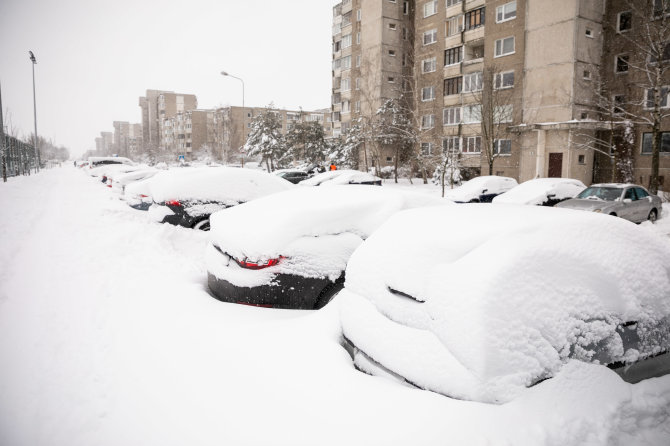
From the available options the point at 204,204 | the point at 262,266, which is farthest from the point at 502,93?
the point at 262,266

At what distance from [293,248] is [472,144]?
32912 millimetres

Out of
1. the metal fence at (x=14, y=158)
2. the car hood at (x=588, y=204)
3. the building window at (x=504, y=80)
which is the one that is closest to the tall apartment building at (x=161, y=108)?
the metal fence at (x=14, y=158)

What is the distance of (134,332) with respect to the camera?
4.18 metres

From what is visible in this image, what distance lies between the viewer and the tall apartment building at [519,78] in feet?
89.4

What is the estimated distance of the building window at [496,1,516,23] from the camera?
30703mm

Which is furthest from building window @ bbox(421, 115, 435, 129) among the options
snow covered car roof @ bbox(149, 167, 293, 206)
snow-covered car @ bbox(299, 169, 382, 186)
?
snow covered car roof @ bbox(149, 167, 293, 206)

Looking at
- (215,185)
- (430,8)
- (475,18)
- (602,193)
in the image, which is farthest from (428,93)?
(215,185)

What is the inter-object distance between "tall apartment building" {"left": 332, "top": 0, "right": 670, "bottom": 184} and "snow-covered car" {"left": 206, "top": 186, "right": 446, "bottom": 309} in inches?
964

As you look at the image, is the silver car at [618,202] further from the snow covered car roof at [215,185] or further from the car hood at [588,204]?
the snow covered car roof at [215,185]

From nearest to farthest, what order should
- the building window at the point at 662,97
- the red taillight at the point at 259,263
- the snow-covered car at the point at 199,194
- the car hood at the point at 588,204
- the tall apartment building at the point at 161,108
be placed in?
the red taillight at the point at 259,263 → the snow-covered car at the point at 199,194 → the car hood at the point at 588,204 → the building window at the point at 662,97 → the tall apartment building at the point at 161,108

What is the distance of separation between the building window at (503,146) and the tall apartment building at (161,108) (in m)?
103

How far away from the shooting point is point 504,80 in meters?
31.3

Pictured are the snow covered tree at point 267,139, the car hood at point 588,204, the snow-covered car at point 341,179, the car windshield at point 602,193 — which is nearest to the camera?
the car hood at point 588,204

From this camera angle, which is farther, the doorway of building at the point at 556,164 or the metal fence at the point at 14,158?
the metal fence at the point at 14,158
